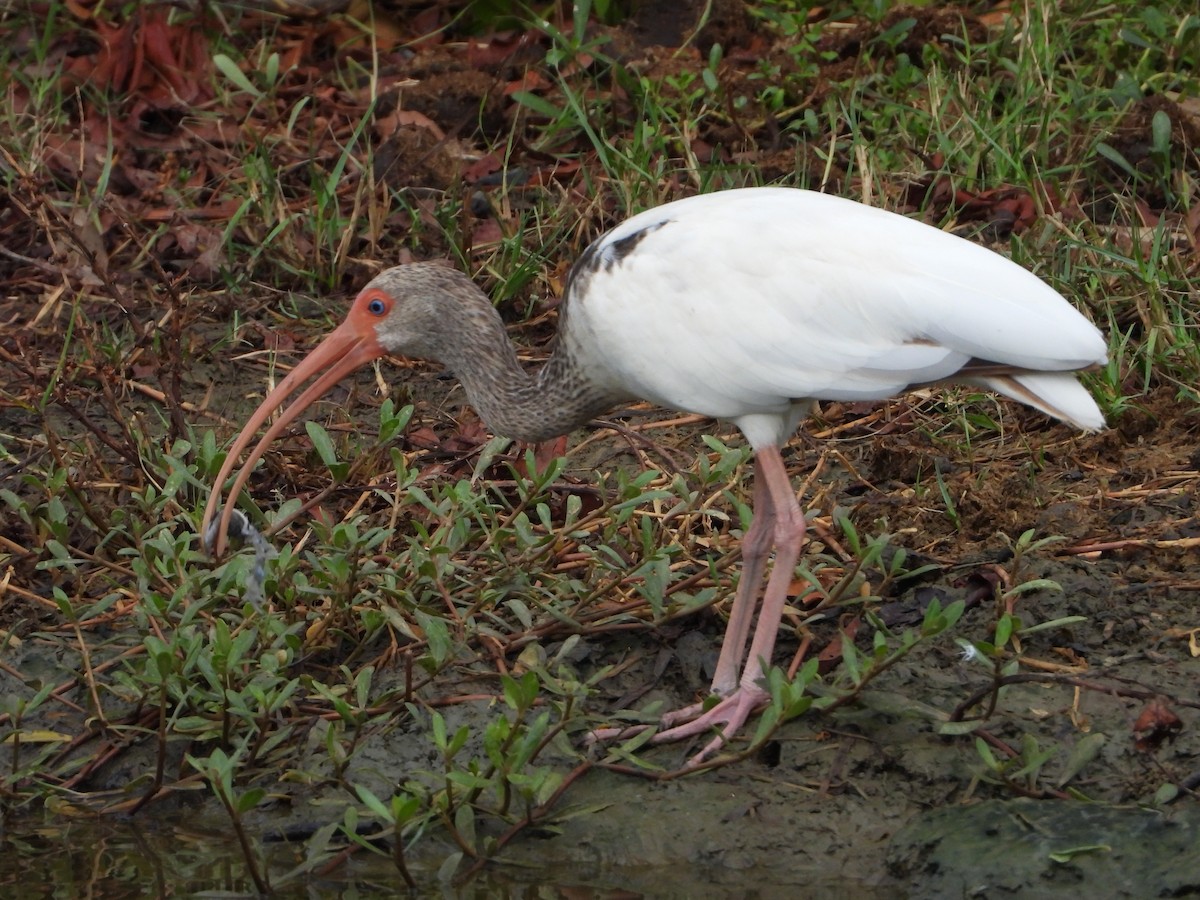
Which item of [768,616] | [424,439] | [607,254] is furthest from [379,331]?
[768,616]

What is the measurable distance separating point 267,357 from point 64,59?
237cm

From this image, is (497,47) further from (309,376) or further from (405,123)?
(309,376)

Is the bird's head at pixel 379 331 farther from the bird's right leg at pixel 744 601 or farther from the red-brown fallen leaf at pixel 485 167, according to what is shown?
the red-brown fallen leaf at pixel 485 167

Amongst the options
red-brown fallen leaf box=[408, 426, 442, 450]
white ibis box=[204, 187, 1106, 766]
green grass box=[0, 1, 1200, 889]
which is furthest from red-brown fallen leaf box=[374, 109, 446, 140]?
white ibis box=[204, 187, 1106, 766]

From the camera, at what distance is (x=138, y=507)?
240 inches

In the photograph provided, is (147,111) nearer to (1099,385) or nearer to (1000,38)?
(1000,38)

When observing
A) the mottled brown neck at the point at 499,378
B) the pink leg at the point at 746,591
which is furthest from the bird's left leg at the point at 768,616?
the mottled brown neck at the point at 499,378

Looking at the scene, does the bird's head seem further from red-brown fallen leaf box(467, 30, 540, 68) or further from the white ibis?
red-brown fallen leaf box(467, 30, 540, 68)

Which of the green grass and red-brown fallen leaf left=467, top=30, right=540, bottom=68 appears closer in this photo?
the green grass

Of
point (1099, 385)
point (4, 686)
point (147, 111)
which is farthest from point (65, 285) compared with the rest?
point (1099, 385)

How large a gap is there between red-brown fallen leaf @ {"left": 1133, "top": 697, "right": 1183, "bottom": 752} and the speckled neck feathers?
1.74 meters

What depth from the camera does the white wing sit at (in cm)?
472

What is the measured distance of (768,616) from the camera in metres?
4.98

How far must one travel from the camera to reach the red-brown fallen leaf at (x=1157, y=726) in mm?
4699
